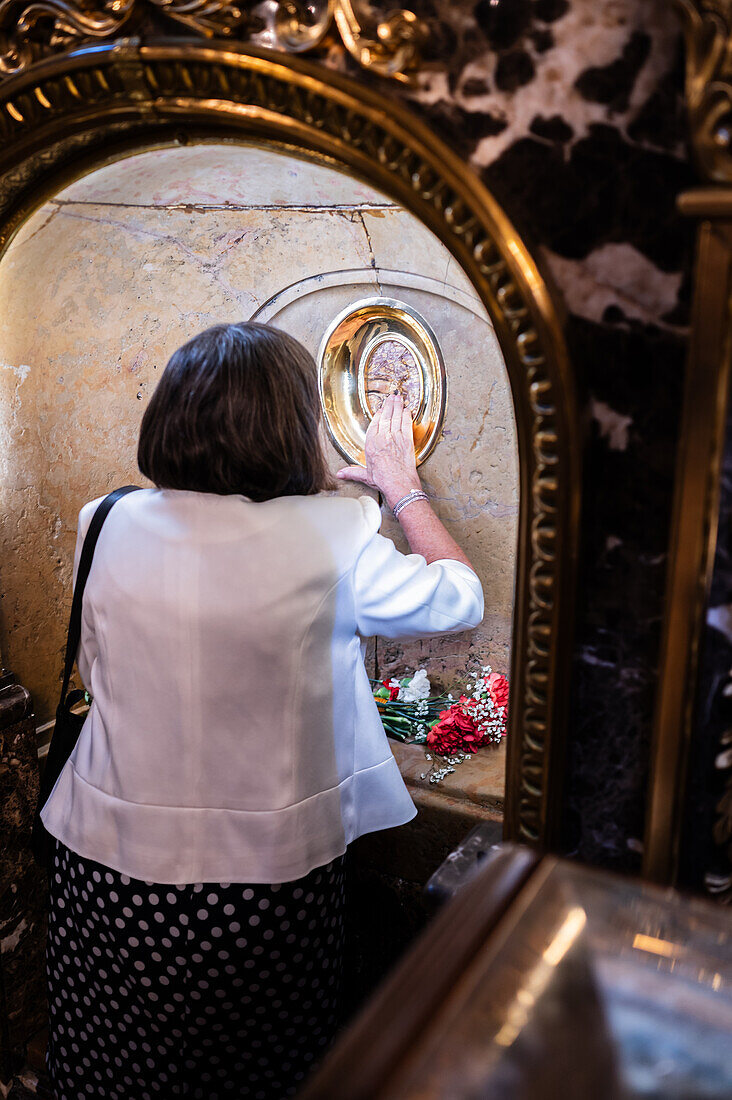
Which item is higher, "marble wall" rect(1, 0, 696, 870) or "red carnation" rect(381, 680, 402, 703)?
"marble wall" rect(1, 0, 696, 870)

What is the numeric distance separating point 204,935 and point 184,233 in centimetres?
171

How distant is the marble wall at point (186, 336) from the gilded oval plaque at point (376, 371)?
40 millimetres

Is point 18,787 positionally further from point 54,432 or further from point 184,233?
point 184,233

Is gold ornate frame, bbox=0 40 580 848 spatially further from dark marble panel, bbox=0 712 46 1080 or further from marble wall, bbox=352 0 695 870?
dark marble panel, bbox=0 712 46 1080

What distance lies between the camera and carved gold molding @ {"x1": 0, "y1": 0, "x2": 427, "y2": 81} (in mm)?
1015

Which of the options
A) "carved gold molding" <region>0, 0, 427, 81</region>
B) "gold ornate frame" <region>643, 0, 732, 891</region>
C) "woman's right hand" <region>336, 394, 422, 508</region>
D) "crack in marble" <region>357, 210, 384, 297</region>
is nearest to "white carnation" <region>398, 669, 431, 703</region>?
"woman's right hand" <region>336, 394, 422, 508</region>

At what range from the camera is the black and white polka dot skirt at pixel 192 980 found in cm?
147

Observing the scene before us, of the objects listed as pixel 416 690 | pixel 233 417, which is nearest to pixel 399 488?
pixel 416 690

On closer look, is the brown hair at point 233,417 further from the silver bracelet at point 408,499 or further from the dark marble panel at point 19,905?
the dark marble panel at point 19,905

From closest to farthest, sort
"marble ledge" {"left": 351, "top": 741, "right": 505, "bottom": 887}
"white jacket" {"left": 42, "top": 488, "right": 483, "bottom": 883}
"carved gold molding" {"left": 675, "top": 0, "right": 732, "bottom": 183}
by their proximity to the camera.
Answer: "carved gold molding" {"left": 675, "top": 0, "right": 732, "bottom": 183}
"white jacket" {"left": 42, "top": 488, "right": 483, "bottom": 883}
"marble ledge" {"left": 351, "top": 741, "right": 505, "bottom": 887}

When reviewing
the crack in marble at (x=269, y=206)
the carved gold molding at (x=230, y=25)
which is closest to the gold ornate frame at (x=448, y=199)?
the carved gold molding at (x=230, y=25)

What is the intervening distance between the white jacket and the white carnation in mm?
913

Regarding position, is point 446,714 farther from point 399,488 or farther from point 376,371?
point 376,371

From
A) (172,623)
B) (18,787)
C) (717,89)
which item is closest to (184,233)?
(172,623)
